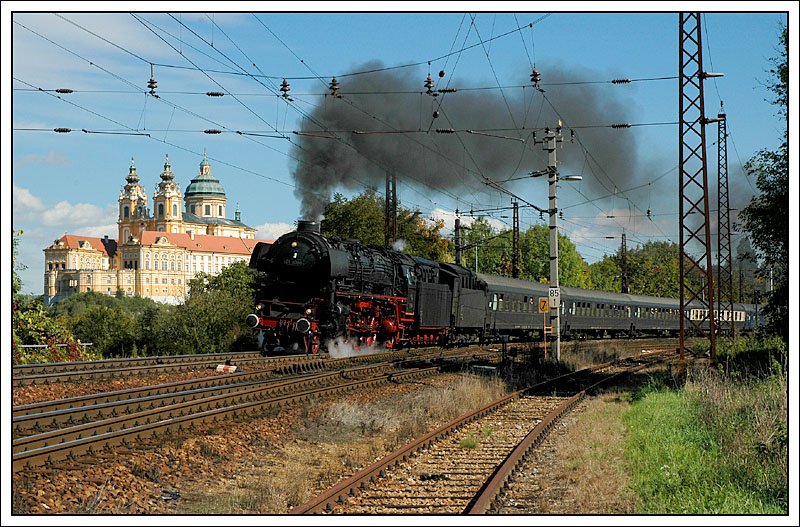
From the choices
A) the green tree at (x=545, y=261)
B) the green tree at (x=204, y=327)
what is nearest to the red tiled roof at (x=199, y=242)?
the green tree at (x=545, y=261)

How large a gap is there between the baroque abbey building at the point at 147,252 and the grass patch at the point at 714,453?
366ft

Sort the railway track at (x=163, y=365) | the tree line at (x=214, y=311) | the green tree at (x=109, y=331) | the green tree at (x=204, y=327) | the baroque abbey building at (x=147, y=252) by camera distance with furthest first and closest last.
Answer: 1. the baroque abbey building at (x=147, y=252)
2. the green tree at (x=109, y=331)
3. the green tree at (x=204, y=327)
4. the tree line at (x=214, y=311)
5. the railway track at (x=163, y=365)

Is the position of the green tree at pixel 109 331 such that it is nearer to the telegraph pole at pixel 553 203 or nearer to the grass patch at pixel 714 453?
the telegraph pole at pixel 553 203

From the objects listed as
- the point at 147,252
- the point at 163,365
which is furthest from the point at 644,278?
the point at 147,252

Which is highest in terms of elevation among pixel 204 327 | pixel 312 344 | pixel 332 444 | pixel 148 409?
pixel 204 327

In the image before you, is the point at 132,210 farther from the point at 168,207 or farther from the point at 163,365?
the point at 163,365

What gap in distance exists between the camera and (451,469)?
10352mm

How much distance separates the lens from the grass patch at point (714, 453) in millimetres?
8453

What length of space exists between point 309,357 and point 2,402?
17748mm

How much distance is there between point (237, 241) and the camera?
176125 millimetres

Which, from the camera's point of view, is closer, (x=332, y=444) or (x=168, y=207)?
(x=332, y=444)

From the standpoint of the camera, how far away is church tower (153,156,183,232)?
182250 mm

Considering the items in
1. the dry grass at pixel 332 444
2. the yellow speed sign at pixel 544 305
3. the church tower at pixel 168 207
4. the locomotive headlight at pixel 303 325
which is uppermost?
the church tower at pixel 168 207

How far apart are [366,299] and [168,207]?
16721 cm
